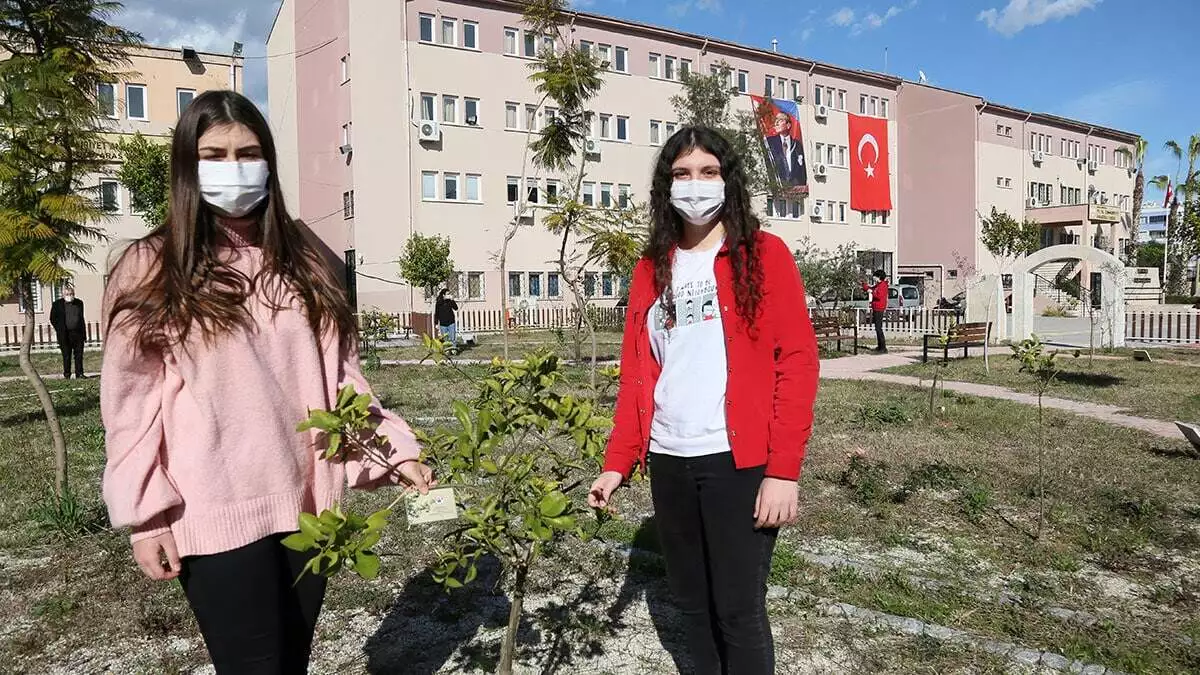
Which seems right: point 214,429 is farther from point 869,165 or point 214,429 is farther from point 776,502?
point 869,165

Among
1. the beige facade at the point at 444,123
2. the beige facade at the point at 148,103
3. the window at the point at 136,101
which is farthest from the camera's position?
the window at the point at 136,101

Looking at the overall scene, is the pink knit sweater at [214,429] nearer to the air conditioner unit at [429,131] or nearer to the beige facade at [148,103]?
the air conditioner unit at [429,131]

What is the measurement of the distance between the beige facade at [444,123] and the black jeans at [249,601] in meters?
27.6

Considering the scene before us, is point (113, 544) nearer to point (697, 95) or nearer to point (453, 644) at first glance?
point (453, 644)

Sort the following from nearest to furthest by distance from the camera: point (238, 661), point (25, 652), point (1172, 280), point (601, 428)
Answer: point (238, 661) < point (601, 428) < point (25, 652) < point (1172, 280)

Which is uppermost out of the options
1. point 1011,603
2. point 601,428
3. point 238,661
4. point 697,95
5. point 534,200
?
point 697,95

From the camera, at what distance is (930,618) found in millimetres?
3580

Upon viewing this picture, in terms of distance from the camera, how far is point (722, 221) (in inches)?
94.7

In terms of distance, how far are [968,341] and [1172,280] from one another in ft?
134

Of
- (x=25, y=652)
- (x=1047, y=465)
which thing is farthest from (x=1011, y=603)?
(x=25, y=652)

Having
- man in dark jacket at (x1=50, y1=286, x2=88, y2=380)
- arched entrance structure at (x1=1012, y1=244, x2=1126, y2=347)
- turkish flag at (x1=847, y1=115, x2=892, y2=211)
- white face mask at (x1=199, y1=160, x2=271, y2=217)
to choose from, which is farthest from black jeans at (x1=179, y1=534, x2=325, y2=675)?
turkish flag at (x1=847, y1=115, x2=892, y2=211)

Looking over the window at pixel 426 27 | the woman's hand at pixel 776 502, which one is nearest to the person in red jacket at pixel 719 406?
the woman's hand at pixel 776 502

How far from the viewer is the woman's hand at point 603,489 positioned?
7.67 feet

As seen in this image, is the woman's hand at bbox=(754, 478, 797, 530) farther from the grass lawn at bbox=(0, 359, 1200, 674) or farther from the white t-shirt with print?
the grass lawn at bbox=(0, 359, 1200, 674)
